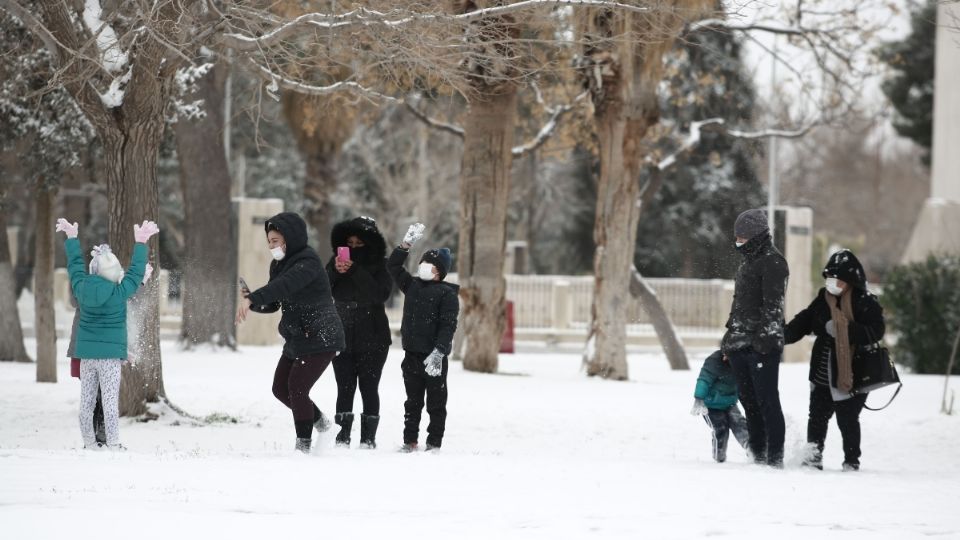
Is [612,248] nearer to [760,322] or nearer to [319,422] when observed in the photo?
[760,322]

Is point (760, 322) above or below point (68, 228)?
below

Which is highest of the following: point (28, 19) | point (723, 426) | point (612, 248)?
point (28, 19)

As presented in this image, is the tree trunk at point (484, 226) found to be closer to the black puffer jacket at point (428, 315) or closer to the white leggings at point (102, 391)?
the black puffer jacket at point (428, 315)

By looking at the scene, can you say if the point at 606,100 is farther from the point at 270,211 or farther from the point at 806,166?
the point at 806,166

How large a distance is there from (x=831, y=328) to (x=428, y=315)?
2803 mm

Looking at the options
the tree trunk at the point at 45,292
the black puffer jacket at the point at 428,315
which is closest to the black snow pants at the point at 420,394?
the black puffer jacket at the point at 428,315

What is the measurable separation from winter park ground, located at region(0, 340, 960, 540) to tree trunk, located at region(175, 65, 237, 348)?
26.8 feet

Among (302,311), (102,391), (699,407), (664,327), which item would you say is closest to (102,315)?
(102,391)

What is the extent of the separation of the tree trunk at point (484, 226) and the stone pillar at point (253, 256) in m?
6.70

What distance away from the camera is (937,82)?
3769 cm

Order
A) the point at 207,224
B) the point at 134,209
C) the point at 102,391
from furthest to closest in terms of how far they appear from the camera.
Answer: the point at 207,224, the point at 134,209, the point at 102,391

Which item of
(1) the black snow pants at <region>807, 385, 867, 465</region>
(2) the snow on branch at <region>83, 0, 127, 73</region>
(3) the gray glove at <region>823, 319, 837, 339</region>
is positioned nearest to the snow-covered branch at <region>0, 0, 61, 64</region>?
(2) the snow on branch at <region>83, 0, 127, 73</region>

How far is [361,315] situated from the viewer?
9484mm

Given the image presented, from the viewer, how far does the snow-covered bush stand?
69.8 feet
